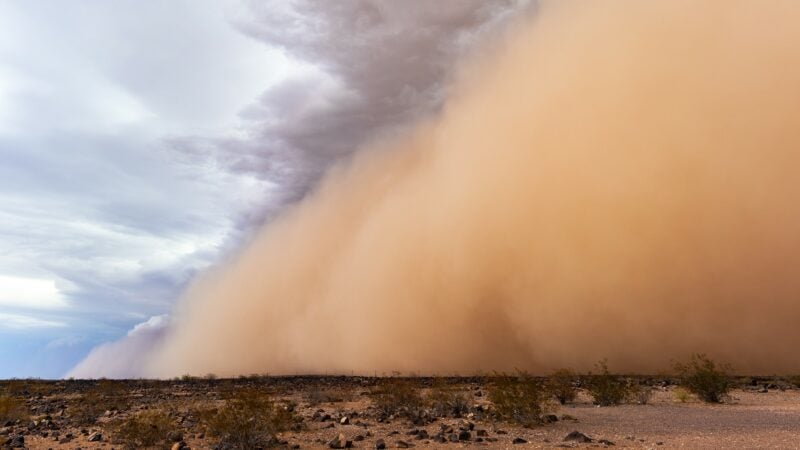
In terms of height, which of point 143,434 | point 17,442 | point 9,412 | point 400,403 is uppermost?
point 400,403

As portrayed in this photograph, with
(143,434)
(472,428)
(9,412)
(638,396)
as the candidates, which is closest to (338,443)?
(472,428)

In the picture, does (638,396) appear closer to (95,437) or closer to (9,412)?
(95,437)

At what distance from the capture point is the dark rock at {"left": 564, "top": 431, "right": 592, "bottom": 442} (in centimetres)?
1030

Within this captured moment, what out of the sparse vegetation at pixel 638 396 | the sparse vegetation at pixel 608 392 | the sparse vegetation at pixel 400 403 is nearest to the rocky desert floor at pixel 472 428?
the sparse vegetation at pixel 400 403

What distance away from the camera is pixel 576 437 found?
10.5 meters

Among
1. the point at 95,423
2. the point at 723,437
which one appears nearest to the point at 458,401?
the point at 723,437

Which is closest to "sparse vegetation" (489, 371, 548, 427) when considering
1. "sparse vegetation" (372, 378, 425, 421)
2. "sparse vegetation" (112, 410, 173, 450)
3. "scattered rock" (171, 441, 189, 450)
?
"sparse vegetation" (372, 378, 425, 421)

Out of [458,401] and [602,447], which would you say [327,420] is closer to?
[458,401]

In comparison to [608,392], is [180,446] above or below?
below

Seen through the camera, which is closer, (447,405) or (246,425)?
(246,425)

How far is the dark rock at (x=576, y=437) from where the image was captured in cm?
1030

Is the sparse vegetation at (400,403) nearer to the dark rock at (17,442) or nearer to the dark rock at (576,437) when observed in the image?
the dark rock at (576,437)

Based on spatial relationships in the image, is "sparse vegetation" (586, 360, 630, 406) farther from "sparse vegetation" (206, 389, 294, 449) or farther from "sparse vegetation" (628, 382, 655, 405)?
"sparse vegetation" (206, 389, 294, 449)

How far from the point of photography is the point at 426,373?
4638 centimetres
